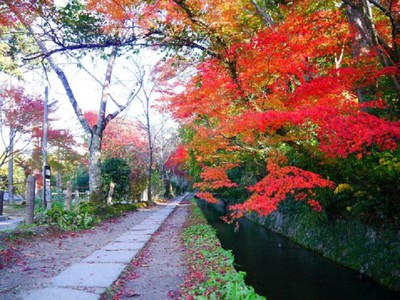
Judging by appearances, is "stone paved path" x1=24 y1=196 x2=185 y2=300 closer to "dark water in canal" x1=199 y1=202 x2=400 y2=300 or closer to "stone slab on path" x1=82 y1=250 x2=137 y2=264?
"stone slab on path" x1=82 y1=250 x2=137 y2=264

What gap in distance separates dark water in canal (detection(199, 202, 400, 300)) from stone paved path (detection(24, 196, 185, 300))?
2579 millimetres

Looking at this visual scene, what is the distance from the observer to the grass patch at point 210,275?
385 cm

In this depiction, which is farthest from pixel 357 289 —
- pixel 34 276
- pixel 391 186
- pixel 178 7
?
pixel 178 7

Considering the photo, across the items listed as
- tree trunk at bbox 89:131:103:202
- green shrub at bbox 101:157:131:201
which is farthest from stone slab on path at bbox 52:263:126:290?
green shrub at bbox 101:157:131:201

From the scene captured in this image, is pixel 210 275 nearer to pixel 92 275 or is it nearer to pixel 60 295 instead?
pixel 92 275

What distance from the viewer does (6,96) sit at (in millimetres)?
18172

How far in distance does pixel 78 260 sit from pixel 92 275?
1.26 meters

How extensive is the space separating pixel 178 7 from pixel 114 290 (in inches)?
208

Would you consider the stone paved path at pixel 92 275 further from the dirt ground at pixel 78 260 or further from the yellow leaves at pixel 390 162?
the yellow leaves at pixel 390 162

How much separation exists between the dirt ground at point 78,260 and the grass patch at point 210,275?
8.1 inches

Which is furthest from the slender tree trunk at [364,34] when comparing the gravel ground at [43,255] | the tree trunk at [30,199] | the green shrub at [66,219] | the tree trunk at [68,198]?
the tree trunk at [68,198]

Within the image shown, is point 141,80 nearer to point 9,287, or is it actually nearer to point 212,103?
point 212,103

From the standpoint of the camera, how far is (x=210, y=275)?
482 centimetres

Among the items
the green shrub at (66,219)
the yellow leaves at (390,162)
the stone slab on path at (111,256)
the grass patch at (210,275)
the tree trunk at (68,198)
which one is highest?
the yellow leaves at (390,162)
